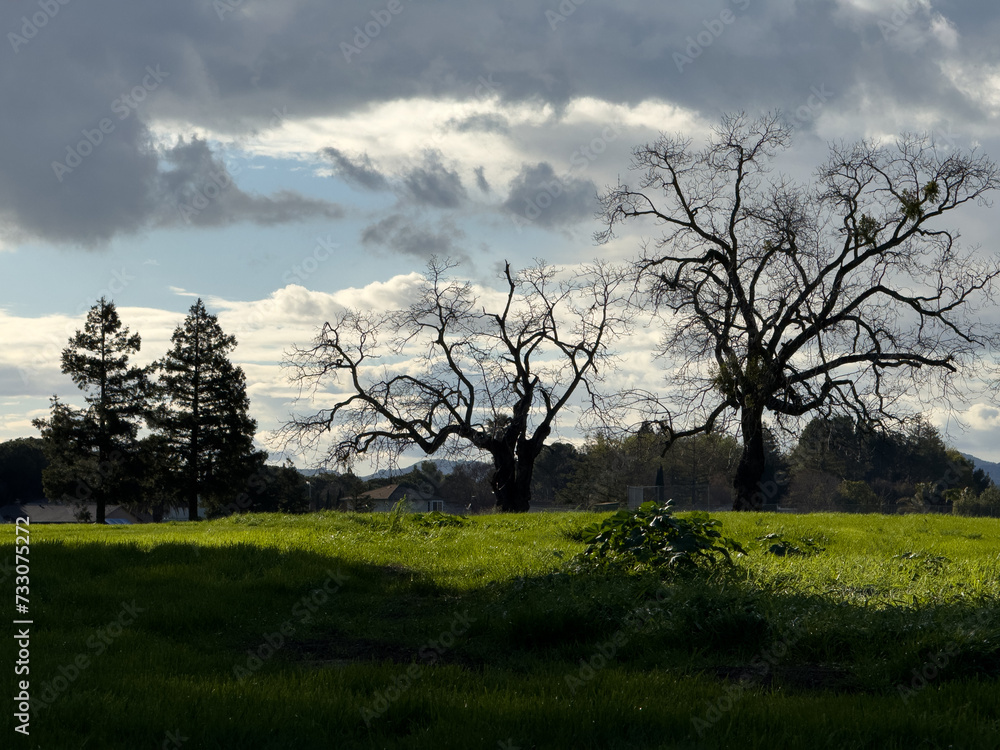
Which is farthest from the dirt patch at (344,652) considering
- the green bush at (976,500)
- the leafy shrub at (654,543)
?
the green bush at (976,500)

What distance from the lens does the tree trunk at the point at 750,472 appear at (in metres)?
25.7

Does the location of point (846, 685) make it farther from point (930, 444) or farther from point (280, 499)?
point (930, 444)

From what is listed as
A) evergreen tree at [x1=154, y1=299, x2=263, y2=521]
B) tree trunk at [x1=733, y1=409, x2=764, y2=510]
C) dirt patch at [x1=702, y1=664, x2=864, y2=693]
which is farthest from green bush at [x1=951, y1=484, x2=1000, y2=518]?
dirt patch at [x1=702, y1=664, x2=864, y2=693]

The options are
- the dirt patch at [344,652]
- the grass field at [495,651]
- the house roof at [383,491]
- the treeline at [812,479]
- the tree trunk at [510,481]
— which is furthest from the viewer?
the house roof at [383,491]

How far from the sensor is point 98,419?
152 feet

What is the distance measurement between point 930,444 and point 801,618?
73205mm

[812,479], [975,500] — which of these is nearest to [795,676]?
[812,479]

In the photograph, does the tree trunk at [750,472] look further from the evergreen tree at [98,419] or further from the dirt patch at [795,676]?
the evergreen tree at [98,419]

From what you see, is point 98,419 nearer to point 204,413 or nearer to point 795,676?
point 204,413

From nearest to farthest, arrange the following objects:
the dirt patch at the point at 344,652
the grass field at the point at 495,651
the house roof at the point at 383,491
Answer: the grass field at the point at 495,651, the dirt patch at the point at 344,652, the house roof at the point at 383,491

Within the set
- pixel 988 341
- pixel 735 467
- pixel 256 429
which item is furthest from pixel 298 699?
pixel 256 429

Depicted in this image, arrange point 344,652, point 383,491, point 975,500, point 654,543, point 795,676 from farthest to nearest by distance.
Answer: point 383,491 → point 975,500 → point 654,543 → point 344,652 → point 795,676

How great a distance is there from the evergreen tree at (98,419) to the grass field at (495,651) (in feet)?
121

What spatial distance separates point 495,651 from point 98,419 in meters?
45.3
